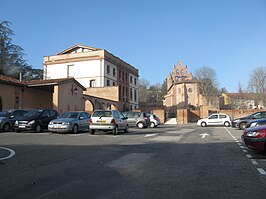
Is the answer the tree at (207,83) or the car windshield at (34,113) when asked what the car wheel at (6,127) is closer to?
the car windshield at (34,113)

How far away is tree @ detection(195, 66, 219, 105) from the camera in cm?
7675

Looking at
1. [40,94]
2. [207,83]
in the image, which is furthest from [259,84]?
[40,94]

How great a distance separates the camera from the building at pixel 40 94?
27672 mm

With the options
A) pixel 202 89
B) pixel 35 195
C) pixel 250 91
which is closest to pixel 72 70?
pixel 202 89

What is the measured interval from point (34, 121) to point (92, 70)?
133 feet

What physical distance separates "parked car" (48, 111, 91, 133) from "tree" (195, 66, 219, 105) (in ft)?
202

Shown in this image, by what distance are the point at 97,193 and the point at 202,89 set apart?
250 ft

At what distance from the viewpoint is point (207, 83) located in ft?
254

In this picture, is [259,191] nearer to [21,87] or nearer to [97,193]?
[97,193]

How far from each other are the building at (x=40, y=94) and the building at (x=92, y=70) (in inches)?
688

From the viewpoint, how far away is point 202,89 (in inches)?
3088

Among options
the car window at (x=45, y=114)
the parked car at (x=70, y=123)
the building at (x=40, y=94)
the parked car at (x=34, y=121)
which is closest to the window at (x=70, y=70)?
the building at (x=40, y=94)

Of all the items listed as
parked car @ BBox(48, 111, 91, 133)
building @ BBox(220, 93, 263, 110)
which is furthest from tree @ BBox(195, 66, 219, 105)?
parked car @ BBox(48, 111, 91, 133)

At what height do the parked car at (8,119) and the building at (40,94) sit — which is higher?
the building at (40,94)
